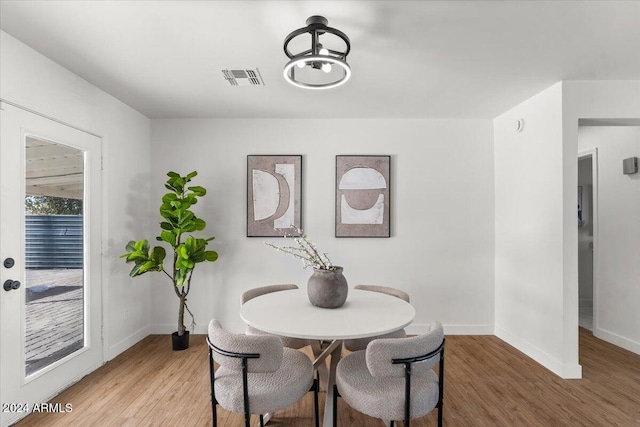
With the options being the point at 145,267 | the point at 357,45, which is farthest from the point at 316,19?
the point at 145,267

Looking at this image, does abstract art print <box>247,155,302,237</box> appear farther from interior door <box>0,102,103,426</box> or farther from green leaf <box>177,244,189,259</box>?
interior door <box>0,102,103,426</box>

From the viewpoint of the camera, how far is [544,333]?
2.93 meters

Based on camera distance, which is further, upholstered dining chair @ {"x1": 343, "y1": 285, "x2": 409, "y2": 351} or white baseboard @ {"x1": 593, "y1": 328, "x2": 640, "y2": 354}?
white baseboard @ {"x1": 593, "y1": 328, "x2": 640, "y2": 354}

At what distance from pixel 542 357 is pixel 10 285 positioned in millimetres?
4431

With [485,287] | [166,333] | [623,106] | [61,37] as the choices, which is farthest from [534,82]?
[166,333]

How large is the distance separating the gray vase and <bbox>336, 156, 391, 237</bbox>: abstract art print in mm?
1670

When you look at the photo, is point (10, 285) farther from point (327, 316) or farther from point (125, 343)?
point (327, 316)

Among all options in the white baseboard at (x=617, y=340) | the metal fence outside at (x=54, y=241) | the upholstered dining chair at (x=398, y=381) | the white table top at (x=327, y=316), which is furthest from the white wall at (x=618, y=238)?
the metal fence outside at (x=54, y=241)

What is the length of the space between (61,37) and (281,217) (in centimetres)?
243

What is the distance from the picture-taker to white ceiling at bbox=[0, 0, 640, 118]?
5.95 ft

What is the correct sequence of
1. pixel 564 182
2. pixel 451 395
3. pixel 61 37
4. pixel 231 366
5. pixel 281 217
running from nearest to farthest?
1. pixel 231 366
2. pixel 61 37
3. pixel 451 395
4. pixel 564 182
5. pixel 281 217

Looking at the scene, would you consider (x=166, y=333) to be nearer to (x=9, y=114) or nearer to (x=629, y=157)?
(x=9, y=114)

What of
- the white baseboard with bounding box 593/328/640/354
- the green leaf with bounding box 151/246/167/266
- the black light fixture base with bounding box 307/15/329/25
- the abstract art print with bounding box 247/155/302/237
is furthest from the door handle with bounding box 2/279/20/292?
the white baseboard with bounding box 593/328/640/354

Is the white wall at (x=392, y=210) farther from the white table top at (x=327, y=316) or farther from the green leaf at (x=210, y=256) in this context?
the white table top at (x=327, y=316)
